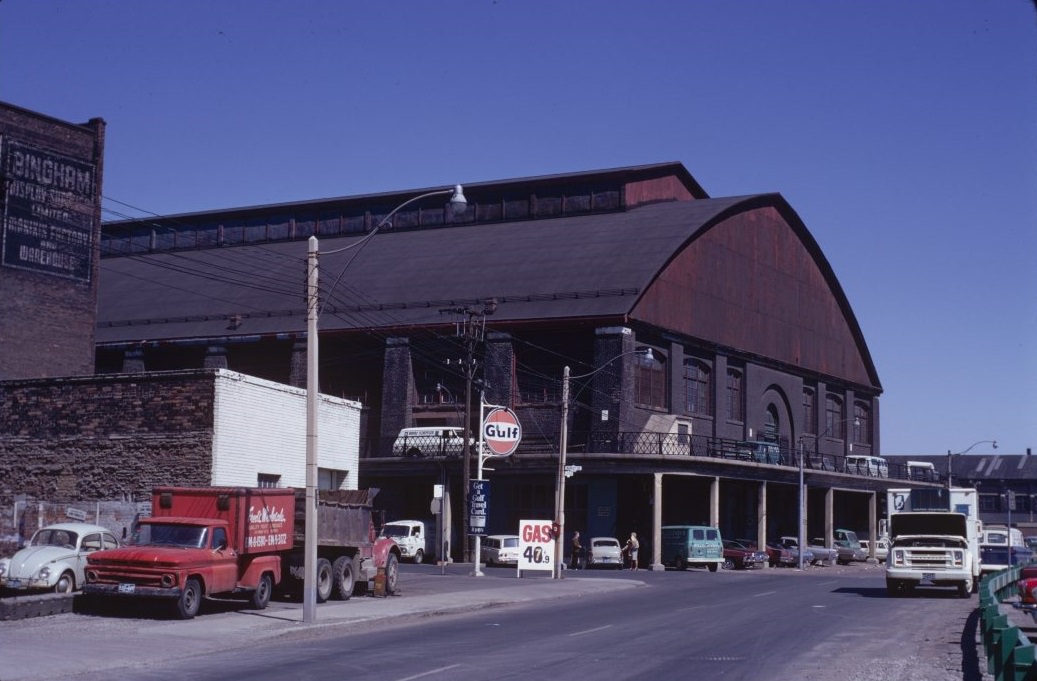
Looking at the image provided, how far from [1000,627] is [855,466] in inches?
2584

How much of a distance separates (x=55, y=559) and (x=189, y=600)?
525 cm

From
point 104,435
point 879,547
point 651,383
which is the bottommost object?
point 879,547

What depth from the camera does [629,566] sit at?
5841cm

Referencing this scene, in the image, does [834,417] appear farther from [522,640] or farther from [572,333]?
[522,640]

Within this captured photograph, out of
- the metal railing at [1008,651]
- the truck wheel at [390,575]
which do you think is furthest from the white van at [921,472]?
the metal railing at [1008,651]

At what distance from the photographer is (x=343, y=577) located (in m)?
31.2

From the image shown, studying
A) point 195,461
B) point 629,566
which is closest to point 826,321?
point 629,566

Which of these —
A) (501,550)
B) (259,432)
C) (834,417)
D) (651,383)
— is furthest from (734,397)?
(259,432)

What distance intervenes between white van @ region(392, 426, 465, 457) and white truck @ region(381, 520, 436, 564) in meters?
4.38

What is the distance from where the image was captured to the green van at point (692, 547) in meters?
58.5

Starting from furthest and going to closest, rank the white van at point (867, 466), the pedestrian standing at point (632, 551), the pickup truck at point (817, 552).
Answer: the white van at point (867, 466) → the pickup truck at point (817, 552) → the pedestrian standing at point (632, 551)

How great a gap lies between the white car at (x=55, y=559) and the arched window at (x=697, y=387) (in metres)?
42.0

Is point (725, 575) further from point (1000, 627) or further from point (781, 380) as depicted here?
point (1000, 627)

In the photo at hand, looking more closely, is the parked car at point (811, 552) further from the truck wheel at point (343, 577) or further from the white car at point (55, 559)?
the white car at point (55, 559)
